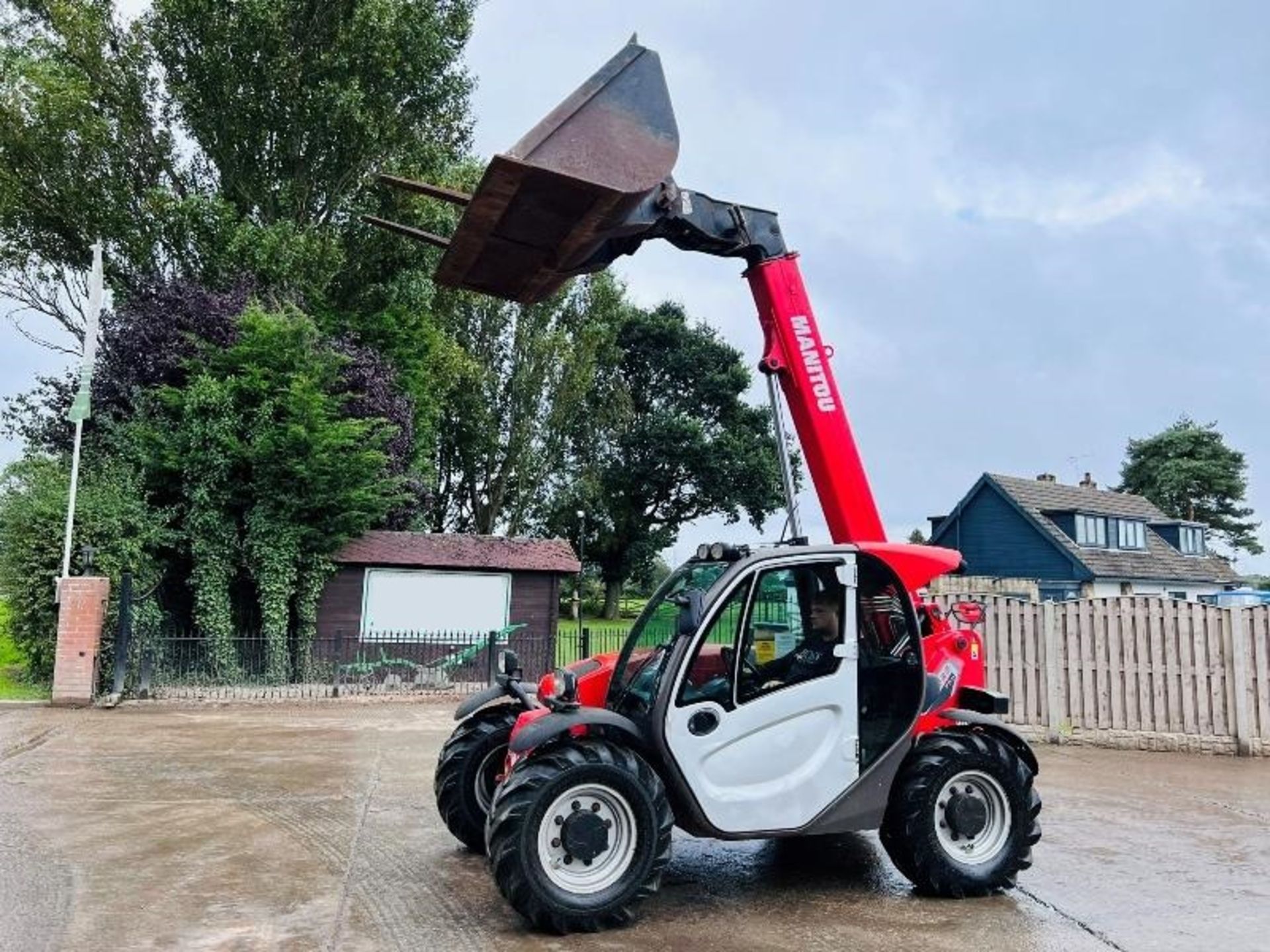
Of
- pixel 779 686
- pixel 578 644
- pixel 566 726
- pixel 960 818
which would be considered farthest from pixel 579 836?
pixel 578 644

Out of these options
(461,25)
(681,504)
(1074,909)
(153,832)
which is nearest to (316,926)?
(153,832)

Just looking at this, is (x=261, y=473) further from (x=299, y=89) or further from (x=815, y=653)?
(x=815, y=653)

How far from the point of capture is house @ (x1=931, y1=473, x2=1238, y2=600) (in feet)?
111

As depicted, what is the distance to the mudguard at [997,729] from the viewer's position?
17.8 feet

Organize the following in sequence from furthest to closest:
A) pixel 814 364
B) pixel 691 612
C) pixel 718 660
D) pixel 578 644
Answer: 1. pixel 578 644
2. pixel 814 364
3. pixel 718 660
4. pixel 691 612

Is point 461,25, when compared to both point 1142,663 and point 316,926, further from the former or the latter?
point 316,926

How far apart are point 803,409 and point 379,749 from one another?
6.51 meters

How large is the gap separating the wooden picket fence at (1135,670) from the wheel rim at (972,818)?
4.77m

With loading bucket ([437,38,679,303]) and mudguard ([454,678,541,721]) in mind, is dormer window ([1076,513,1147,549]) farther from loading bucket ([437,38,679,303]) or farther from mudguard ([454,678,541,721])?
loading bucket ([437,38,679,303])

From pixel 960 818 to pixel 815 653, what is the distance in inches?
47.5

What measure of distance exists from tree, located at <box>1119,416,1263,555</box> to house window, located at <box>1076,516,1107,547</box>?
73.7ft

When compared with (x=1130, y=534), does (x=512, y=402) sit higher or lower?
higher

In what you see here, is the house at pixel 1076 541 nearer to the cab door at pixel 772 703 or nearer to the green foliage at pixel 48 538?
the green foliage at pixel 48 538

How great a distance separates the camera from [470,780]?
19.2 feet
